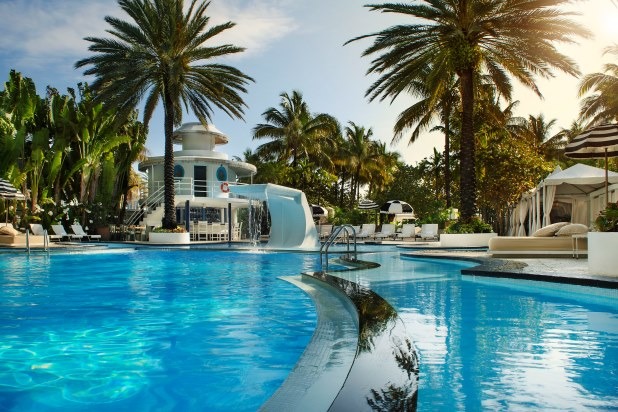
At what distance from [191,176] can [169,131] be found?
344 inches

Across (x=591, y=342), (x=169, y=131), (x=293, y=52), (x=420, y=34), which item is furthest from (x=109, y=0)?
(x=591, y=342)

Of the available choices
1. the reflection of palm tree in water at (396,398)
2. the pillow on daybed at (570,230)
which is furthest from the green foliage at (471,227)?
the reflection of palm tree in water at (396,398)

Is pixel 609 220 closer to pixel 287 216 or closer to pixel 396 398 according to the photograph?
pixel 396 398

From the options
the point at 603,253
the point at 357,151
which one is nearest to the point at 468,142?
the point at 603,253

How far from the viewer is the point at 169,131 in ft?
80.0

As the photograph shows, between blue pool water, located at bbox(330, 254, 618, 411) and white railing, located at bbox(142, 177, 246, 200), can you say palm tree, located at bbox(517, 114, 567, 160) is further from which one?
blue pool water, located at bbox(330, 254, 618, 411)

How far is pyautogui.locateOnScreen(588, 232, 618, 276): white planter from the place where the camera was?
7965mm

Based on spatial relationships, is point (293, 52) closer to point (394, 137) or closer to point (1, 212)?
point (394, 137)

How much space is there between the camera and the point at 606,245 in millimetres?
8008

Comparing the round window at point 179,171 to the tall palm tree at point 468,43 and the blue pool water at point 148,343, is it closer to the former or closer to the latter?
the tall palm tree at point 468,43

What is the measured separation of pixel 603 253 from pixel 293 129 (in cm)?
3409

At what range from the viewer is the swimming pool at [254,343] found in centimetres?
335

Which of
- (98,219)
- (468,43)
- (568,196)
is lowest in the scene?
(98,219)

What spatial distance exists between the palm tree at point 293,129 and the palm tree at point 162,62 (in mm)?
16059
